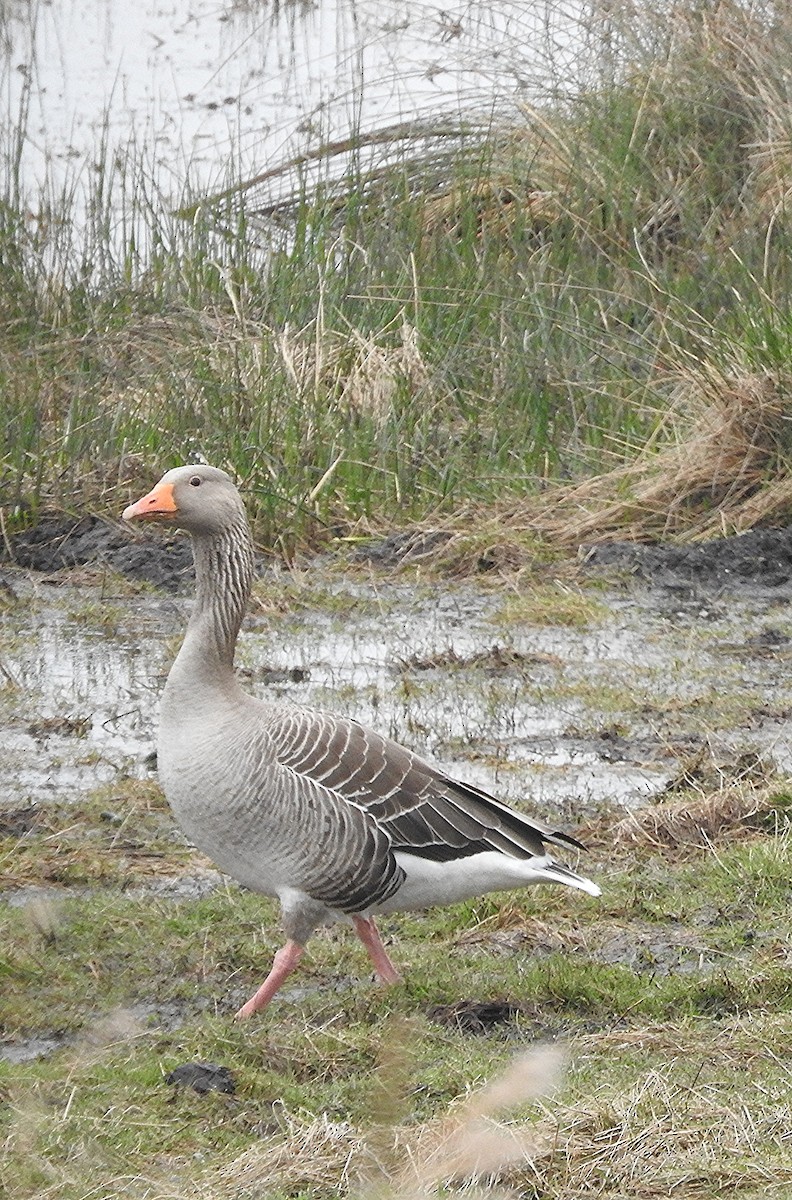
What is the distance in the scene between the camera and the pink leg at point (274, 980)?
4766mm

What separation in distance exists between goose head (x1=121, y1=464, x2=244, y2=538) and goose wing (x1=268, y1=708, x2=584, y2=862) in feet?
2.15

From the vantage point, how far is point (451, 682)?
25.7 feet

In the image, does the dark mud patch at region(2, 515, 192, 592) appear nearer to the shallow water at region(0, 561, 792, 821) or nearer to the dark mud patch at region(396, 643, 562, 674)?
the shallow water at region(0, 561, 792, 821)

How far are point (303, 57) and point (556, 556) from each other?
36.3 feet

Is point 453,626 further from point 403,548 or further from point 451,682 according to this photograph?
point 403,548

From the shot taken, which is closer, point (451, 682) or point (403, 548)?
point (451, 682)

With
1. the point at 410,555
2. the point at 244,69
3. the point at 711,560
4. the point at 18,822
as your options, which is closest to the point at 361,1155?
the point at 18,822

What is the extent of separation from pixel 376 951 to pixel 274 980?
32 cm

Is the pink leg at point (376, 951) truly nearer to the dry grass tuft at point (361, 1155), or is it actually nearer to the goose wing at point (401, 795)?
the goose wing at point (401, 795)

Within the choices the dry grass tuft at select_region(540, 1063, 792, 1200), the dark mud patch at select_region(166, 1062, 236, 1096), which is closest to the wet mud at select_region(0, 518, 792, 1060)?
the dark mud patch at select_region(166, 1062, 236, 1096)

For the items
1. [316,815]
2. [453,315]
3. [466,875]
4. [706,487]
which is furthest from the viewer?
[453,315]

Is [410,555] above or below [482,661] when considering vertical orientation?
above

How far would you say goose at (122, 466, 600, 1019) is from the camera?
4816 millimetres

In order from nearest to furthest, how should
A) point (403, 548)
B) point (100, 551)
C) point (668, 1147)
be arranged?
1. point (668, 1147)
2. point (100, 551)
3. point (403, 548)
